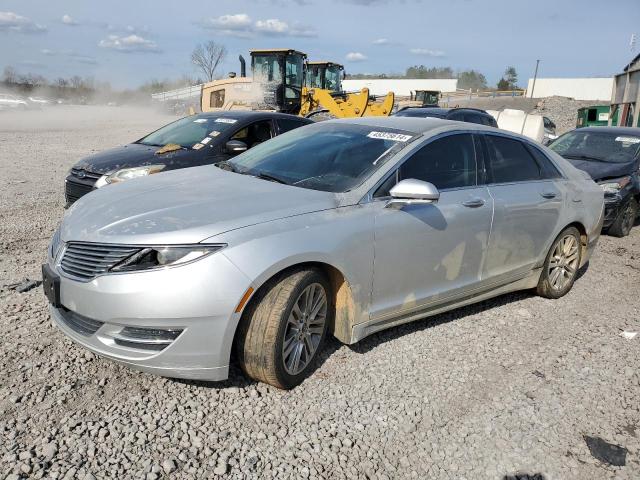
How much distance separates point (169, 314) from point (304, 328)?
88cm

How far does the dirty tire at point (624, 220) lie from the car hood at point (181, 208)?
625 centimetres

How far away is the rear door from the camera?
4.38 m

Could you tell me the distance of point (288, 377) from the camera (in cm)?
328

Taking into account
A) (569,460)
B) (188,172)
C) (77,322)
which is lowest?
(569,460)

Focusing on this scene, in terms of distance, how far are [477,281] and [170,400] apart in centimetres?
248

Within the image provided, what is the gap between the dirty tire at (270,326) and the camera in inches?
120

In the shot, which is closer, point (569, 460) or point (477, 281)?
point (569, 460)

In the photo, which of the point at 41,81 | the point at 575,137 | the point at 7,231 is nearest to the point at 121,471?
the point at 7,231

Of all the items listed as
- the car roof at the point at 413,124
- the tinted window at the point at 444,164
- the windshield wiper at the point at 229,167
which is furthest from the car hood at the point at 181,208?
the car roof at the point at 413,124

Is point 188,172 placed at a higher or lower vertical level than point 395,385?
higher

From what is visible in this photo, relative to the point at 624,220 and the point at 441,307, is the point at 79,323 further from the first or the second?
the point at 624,220

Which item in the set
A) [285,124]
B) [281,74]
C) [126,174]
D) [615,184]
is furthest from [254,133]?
[281,74]

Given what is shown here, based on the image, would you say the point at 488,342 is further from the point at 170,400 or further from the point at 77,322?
the point at 77,322

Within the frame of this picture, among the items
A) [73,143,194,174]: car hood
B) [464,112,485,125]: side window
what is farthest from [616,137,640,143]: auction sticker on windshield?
[73,143,194,174]: car hood
